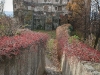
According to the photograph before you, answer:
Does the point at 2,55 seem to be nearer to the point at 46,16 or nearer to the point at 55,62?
the point at 55,62

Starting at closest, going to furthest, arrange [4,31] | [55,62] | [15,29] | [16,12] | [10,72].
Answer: [10,72] → [4,31] → [15,29] → [55,62] → [16,12]

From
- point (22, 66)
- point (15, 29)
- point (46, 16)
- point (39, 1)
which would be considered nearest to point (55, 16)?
point (46, 16)

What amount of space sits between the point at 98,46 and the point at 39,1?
39147 millimetres

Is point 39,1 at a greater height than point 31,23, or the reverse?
point 39,1

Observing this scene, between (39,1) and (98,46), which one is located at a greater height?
(39,1)

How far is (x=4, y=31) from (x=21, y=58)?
3.44m

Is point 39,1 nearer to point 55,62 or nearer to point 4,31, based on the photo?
point 55,62

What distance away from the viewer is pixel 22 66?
9.00m

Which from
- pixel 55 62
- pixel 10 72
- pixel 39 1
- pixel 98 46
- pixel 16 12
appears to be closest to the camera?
pixel 10 72

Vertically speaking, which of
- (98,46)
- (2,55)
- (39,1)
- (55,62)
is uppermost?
(39,1)

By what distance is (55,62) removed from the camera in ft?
68.7

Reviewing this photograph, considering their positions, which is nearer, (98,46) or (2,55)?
(2,55)

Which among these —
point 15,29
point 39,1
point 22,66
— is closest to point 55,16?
point 39,1

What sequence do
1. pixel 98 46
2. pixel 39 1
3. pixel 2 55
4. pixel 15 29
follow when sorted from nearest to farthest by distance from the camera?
pixel 2 55 → pixel 15 29 → pixel 98 46 → pixel 39 1
